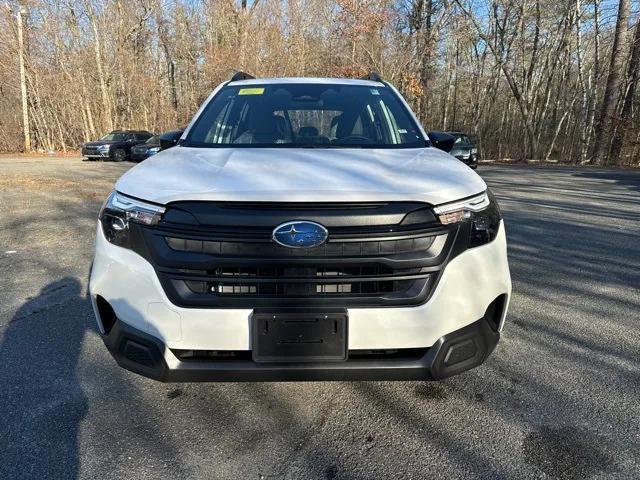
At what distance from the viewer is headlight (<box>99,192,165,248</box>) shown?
2.04 m

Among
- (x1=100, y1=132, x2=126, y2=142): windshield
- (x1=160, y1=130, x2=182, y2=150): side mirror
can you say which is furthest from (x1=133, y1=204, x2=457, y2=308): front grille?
(x1=100, y1=132, x2=126, y2=142): windshield

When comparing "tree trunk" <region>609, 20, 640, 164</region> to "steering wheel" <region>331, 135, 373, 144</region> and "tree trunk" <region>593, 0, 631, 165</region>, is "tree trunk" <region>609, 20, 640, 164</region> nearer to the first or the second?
"tree trunk" <region>593, 0, 631, 165</region>

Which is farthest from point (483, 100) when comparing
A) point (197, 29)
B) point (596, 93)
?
point (197, 29)

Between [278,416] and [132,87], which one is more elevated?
[132,87]

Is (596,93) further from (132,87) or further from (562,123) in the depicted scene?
(132,87)

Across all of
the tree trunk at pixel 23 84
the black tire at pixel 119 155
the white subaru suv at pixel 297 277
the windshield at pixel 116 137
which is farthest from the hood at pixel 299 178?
the tree trunk at pixel 23 84

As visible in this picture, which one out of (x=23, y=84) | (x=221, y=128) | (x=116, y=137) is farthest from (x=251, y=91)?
(x=23, y=84)

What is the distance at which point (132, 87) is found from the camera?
106 ft

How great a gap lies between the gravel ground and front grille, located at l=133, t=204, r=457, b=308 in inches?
29.3

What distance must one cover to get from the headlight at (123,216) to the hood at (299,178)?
40 mm

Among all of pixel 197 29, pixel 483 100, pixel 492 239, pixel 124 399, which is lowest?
pixel 124 399

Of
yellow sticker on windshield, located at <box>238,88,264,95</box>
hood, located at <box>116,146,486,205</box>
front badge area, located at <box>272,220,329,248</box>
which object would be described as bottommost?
front badge area, located at <box>272,220,329,248</box>

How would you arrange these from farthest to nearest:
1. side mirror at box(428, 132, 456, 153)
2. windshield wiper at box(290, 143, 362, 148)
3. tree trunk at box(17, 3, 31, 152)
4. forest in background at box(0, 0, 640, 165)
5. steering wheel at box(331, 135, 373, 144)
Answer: tree trunk at box(17, 3, 31, 152)
forest in background at box(0, 0, 640, 165)
side mirror at box(428, 132, 456, 153)
steering wheel at box(331, 135, 373, 144)
windshield wiper at box(290, 143, 362, 148)

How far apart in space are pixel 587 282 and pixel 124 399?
4277mm
